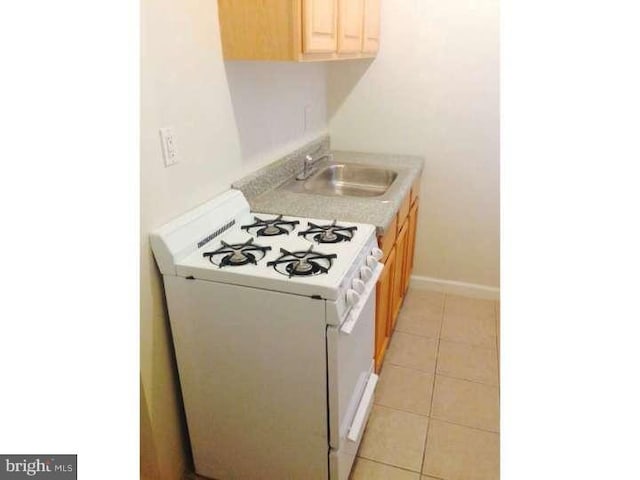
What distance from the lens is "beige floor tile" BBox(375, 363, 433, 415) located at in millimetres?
2053

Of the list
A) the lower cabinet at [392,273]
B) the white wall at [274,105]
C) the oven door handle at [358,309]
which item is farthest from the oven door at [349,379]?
the white wall at [274,105]

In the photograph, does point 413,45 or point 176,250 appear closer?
point 176,250

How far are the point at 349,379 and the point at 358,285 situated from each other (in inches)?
13.1

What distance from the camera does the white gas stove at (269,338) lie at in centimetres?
132

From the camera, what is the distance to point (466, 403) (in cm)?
206

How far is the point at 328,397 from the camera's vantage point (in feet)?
4.54

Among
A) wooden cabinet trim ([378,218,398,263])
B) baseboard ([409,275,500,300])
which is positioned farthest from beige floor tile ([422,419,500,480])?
baseboard ([409,275,500,300])

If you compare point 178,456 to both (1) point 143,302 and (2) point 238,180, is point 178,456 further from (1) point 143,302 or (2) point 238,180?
(2) point 238,180

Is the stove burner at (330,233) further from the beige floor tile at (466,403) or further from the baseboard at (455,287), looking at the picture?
the baseboard at (455,287)

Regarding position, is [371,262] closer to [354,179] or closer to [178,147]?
[178,147]

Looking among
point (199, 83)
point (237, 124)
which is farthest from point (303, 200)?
point (199, 83)

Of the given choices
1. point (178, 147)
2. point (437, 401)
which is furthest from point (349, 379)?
point (178, 147)

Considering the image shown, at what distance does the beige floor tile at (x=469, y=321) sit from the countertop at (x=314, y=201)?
93 cm

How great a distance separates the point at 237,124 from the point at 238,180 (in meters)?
0.23
